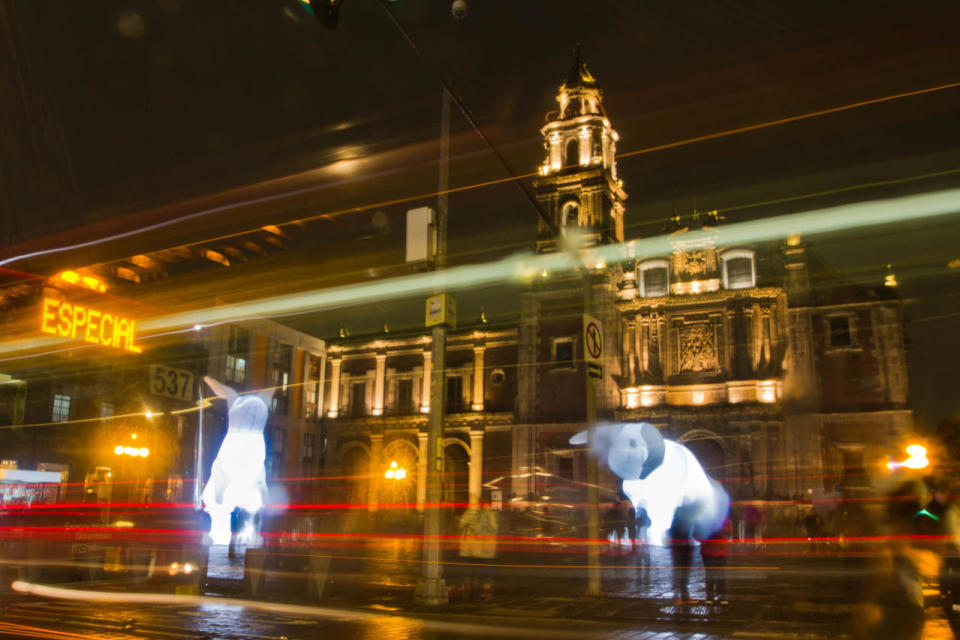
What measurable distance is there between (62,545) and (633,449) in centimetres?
1162

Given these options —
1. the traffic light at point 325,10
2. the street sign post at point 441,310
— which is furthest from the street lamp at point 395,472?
the traffic light at point 325,10

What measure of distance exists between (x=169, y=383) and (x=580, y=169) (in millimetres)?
34038

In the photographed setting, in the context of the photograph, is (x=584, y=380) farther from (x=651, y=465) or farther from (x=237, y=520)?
(x=237, y=520)

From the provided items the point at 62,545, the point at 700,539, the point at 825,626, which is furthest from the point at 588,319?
the point at 62,545

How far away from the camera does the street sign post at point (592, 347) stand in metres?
11.6

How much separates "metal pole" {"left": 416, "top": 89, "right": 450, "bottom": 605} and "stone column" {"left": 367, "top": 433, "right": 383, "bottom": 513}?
37.0m

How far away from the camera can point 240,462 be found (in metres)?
11.6

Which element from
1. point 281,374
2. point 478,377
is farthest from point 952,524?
point 281,374

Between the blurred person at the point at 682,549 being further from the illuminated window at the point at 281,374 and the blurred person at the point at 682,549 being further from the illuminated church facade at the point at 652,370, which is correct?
the illuminated window at the point at 281,374

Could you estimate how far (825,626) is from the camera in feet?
27.3

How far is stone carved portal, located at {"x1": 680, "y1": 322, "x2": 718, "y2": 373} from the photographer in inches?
1560

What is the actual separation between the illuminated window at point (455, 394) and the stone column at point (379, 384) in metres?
4.98

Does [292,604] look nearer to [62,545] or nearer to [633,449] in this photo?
[62,545]

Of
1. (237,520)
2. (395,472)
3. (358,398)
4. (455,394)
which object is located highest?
(358,398)
